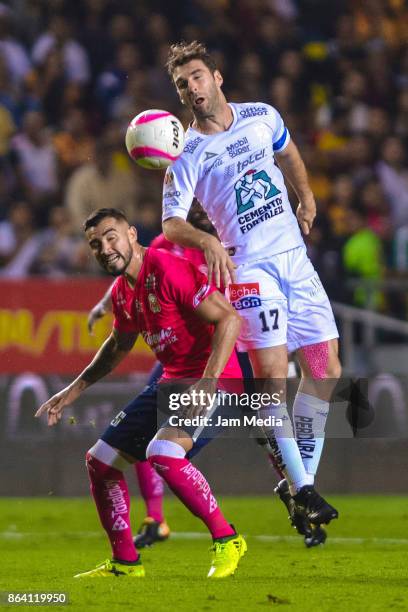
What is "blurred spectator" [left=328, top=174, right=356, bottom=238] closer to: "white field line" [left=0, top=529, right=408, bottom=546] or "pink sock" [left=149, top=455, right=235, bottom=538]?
"white field line" [left=0, top=529, right=408, bottom=546]

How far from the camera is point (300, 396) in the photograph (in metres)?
7.20

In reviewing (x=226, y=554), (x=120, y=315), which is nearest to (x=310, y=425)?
(x=226, y=554)

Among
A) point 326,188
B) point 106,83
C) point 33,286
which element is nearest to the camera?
point 33,286

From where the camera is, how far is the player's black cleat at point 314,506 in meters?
6.36

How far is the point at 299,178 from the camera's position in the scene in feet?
24.1

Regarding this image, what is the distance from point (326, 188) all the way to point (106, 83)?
2893 millimetres

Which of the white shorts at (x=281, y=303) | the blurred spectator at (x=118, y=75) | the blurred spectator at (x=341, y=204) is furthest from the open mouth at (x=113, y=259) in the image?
the blurred spectator at (x=118, y=75)

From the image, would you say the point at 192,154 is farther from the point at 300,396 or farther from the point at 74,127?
the point at 74,127

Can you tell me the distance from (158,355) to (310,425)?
1102mm

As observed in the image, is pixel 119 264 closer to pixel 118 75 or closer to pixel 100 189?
pixel 100 189

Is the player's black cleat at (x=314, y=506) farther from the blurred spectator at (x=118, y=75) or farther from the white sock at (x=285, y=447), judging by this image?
the blurred spectator at (x=118, y=75)

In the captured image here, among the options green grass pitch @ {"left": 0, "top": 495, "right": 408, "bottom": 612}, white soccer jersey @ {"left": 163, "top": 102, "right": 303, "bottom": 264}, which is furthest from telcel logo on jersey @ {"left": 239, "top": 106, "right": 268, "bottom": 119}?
green grass pitch @ {"left": 0, "top": 495, "right": 408, "bottom": 612}

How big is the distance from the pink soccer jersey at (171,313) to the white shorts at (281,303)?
44cm

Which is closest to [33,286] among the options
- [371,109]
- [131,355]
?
[131,355]
